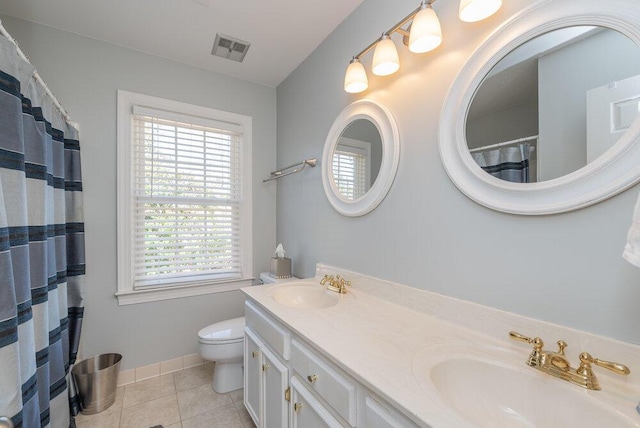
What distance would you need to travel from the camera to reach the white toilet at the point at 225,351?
1.78m

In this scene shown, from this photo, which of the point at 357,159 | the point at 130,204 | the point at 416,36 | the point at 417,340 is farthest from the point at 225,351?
Answer: the point at 416,36

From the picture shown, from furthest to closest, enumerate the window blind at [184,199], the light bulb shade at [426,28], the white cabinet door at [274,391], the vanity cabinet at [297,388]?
the window blind at [184,199] → the white cabinet door at [274,391] → the light bulb shade at [426,28] → the vanity cabinet at [297,388]

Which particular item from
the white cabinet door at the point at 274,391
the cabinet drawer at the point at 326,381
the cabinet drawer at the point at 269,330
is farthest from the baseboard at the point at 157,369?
the cabinet drawer at the point at 326,381

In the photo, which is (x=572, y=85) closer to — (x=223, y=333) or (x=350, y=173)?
(x=350, y=173)

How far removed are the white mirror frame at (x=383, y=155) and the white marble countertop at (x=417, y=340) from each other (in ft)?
1.49

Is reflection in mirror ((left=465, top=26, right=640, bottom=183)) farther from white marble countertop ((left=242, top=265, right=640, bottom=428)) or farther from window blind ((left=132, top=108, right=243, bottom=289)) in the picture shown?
window blind ((left=132, top=108, right=243, bottom=289))

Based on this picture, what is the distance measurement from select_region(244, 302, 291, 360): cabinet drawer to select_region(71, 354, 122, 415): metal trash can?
3.46 feet

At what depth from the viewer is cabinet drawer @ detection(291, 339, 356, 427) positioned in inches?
30.8

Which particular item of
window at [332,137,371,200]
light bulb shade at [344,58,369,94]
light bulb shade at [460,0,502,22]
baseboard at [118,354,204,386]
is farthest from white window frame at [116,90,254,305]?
light bulb shade at [460,0,502,22]

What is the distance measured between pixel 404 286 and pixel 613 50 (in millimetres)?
1043

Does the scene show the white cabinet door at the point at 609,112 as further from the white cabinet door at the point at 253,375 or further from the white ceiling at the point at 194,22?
the white cabinet door at the point at 253,375

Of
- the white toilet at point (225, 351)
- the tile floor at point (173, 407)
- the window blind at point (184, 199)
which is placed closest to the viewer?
the tile floor at point (173, 407)

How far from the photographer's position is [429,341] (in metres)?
0.91

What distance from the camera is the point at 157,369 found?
2.06 meters
